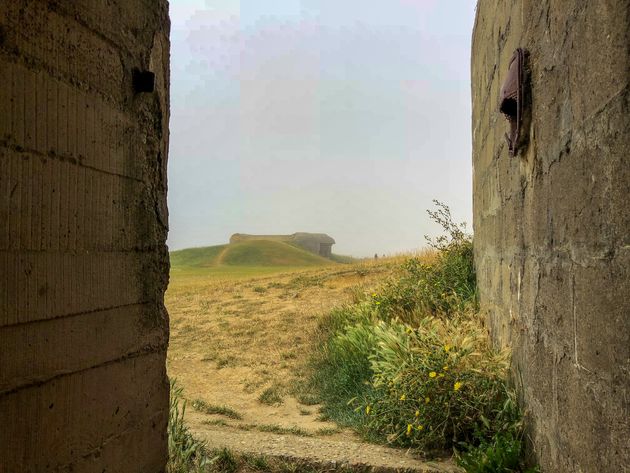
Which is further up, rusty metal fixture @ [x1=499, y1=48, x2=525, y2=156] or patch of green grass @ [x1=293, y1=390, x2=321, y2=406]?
rusty metal fixture @ [x1=499, y1=48, x2=525, y2=156]

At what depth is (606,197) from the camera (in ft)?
5.24

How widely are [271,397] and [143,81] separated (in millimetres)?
3627

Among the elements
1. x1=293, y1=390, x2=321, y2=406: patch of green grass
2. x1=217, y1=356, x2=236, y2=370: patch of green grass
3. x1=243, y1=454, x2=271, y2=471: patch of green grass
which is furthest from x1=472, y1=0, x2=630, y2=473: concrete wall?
x1=217, y1=356, x2=236, y2=370: patch of green grass

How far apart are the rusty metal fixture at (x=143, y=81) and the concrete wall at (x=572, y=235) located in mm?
1646

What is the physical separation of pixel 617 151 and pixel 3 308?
70.5 inches

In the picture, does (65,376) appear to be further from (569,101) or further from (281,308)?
(281,308)

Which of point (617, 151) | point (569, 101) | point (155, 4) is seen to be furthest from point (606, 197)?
point (155, 4)

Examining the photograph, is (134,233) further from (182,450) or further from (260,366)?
(260,366)

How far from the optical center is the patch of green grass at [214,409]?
15.4 feet

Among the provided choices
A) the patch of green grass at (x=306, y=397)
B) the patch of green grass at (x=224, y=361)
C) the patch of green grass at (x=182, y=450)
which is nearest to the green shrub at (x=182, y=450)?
the patch of green grass at (x=182, y=450)

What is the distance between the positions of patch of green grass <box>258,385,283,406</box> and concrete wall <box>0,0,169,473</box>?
2631mm

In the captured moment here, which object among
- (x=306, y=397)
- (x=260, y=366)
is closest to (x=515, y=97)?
(x=306, y=397)

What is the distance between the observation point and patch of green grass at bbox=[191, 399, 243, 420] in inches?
184

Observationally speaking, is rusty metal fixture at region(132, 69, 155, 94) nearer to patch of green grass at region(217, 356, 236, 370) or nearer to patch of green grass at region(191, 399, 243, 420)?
patch of green grass at region(191, 399, 243, 420)
